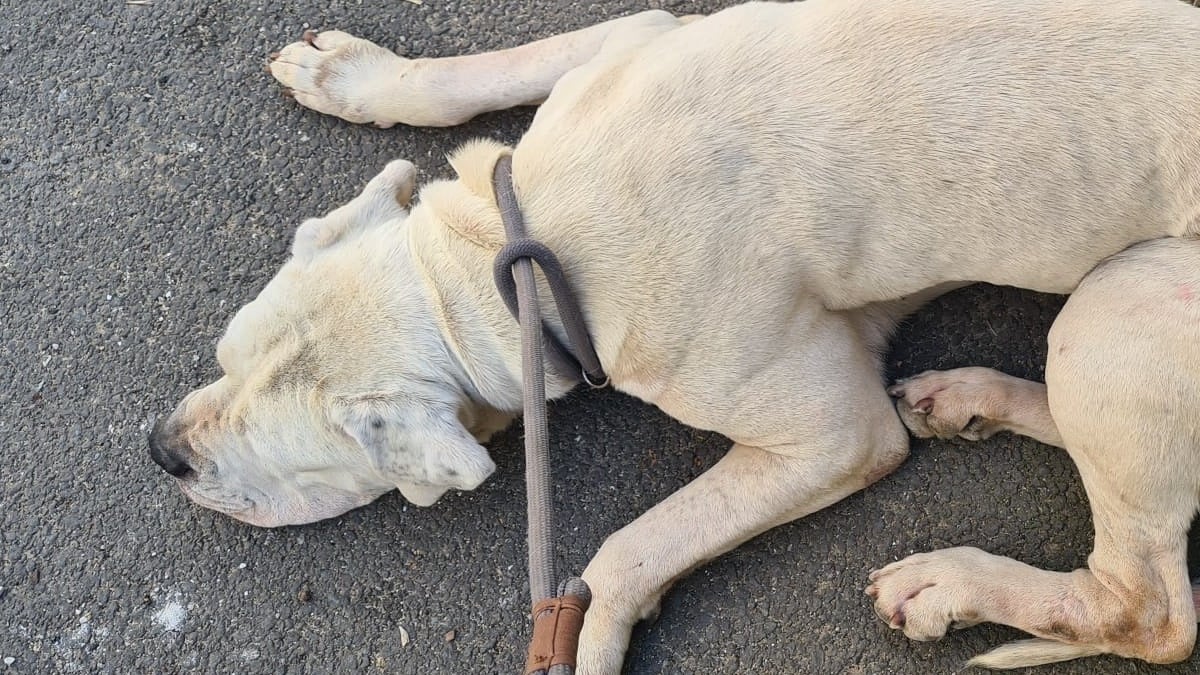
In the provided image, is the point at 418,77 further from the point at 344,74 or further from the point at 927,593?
the point at 927,593

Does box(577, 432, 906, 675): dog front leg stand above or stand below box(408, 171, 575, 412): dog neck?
below

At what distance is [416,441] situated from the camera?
98.7 inches

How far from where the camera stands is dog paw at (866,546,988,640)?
2.67 m

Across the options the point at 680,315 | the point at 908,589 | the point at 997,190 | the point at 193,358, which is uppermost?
the point at 997,190

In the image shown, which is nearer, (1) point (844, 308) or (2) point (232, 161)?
(1) point (844, 308)

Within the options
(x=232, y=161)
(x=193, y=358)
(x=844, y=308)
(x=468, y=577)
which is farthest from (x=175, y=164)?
(x=844, y=308)

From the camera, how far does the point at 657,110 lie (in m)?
2.41

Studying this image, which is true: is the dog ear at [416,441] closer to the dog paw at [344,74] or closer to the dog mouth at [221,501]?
the dog mouth at [221,501]

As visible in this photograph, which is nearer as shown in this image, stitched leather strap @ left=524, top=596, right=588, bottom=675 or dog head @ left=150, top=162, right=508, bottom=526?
stitched leather strap @ left=524, top=596, right=588, bottom=675

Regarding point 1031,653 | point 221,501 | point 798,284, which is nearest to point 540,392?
point 798,284

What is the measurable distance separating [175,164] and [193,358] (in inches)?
30.5

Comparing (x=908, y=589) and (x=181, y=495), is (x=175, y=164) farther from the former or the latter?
(x=908, y=589)

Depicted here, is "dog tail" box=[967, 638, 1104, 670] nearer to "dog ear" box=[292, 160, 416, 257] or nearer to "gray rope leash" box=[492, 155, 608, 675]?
"gray rope leash" box=[492, 155, 608, 675]

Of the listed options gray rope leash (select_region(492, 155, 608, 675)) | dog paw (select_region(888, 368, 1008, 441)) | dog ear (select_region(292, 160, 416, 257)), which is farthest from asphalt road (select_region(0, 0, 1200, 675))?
gray rope leash (select_region(492, 155, 608, 675))
